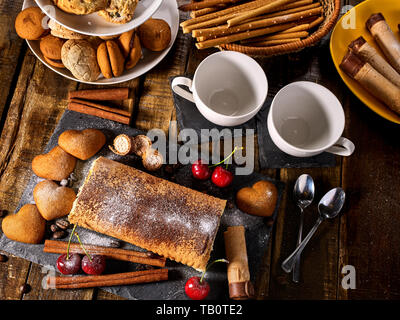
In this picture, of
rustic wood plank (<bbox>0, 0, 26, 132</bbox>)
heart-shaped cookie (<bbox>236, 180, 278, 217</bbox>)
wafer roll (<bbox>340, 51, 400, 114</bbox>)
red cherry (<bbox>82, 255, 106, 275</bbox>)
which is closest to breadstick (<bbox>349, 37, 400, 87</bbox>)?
wafer roll (<bbox>340, 51, 400, 114</bbox>)

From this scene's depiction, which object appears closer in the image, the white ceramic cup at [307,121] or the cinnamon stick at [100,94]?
the white ceramic cup at [307,121]

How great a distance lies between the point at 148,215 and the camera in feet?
4.06

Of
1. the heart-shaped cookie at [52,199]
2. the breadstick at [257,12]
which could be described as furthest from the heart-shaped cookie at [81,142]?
the breadstick at [257,12]

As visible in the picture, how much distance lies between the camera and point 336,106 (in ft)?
4.04

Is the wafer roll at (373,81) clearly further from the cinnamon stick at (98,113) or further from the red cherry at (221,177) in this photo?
the cinnamon stick at (98,113)

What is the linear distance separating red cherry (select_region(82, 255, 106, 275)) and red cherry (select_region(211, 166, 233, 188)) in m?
0.47

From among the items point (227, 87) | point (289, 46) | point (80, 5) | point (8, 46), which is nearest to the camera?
point (80, 5)

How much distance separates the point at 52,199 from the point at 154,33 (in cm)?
67

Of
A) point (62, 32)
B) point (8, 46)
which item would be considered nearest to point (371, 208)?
point (62, 32)

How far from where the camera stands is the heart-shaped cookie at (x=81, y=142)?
51.9 inches

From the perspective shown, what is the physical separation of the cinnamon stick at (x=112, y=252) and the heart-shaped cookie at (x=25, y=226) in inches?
1.8

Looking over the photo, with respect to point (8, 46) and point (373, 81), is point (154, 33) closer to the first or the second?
point (8, 46)
